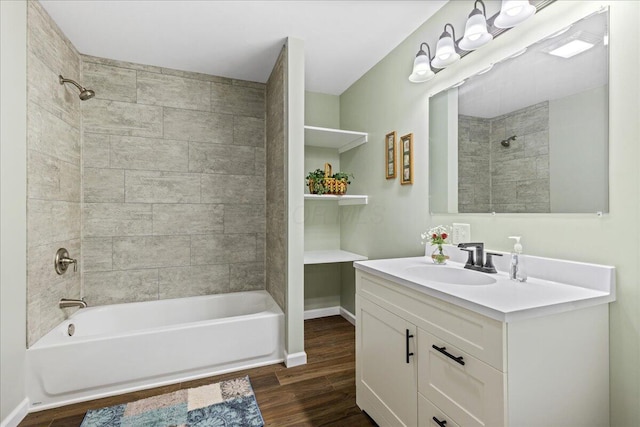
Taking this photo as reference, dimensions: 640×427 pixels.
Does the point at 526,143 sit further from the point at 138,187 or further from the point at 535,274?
the point at 138,187

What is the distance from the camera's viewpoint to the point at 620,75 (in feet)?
3.75

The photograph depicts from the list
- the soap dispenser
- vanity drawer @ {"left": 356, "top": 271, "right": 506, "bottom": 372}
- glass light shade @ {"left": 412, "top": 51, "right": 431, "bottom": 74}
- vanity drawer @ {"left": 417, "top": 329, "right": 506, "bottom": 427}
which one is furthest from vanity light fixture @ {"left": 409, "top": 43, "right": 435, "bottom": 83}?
vanity drawer @ {"left": 417, "top": 329, "right": 506, "bottom": 427}

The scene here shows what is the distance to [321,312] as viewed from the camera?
10.9 feet

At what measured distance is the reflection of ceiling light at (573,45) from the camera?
4.04 ft

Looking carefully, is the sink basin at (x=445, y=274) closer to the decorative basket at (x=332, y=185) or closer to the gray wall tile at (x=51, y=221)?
the decorative basket at (x=332, y=185)

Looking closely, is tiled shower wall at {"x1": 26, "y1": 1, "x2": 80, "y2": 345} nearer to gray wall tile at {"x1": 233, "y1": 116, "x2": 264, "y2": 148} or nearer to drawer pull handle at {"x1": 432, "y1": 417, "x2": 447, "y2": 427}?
gray wall tile at {"x1": 233, "y1": 116, "x2": 264, "y2": 148}

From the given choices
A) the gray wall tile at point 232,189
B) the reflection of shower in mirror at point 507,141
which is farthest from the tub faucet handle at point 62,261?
the reflection of shower in mirror at point 507,141

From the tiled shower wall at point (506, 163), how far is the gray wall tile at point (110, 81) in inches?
108

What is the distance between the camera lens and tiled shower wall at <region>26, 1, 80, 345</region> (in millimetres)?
1886

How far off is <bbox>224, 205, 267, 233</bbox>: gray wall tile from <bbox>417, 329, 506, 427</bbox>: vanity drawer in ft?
7.09

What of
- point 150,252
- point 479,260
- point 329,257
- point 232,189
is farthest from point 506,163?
point 150,252

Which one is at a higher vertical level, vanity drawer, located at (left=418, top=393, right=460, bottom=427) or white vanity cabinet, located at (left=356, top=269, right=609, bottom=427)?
white vanity cabinet, located at (left=356, top=269, right=609, bottom=427)

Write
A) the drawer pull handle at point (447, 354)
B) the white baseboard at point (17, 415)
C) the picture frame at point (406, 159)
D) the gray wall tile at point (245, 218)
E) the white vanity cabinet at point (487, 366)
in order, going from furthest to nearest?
1. the gray wall tile at point (245, 218)
2. the picture frame at point (406, 159)
3. the white baseboard at point (17, 415)
4. the drawer pull handle at point (447, 354)
5. the white vanity cabinet at point (487, 366)

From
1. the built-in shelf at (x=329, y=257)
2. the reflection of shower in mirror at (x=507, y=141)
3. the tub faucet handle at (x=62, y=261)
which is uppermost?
the reflection of shower in mirror at (x=507, y=141)
